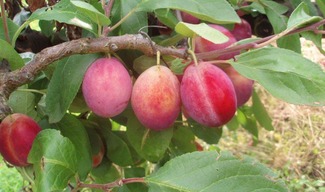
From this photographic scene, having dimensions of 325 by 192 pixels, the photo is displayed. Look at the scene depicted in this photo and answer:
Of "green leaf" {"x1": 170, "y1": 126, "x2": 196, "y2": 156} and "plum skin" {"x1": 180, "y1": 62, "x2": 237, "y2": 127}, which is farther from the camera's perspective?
"green leaf" {"x1": 170, "y1": 126, "x2": 196, "y2": 156}

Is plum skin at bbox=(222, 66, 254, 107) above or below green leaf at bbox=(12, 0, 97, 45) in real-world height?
below

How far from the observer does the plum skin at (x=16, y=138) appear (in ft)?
1.96

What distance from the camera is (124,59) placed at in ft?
2.17

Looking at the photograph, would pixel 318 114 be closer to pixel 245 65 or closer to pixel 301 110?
pixel 301 110

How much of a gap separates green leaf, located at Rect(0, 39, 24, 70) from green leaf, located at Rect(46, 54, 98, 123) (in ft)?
0.15

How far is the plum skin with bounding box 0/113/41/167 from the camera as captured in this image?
0.60 m

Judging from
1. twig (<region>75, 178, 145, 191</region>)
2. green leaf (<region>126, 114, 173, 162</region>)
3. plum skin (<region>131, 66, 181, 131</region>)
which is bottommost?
green leaf (<region>126, 114, 173, 162</region>)

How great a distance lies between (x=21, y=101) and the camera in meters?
0.69

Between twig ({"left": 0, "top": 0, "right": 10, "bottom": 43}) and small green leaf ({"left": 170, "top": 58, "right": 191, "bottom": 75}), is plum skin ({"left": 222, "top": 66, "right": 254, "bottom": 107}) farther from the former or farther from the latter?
twig ({"left": 0, "top": 0, "right": 10, "bottom": 43})

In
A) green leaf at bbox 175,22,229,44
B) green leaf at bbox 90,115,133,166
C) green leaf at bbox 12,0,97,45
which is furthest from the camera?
green leaf at bbox 90,115,133,166

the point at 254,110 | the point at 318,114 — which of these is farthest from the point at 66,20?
the point at 318,114

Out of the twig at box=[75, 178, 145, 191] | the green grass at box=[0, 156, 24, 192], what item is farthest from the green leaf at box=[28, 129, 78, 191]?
the green grass at box=[0, 156, 24, 192]

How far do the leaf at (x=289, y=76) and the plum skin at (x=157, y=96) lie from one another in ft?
0.26

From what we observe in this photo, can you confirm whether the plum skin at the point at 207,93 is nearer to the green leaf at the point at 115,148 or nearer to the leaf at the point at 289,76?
the leaf at the point at 289,76
